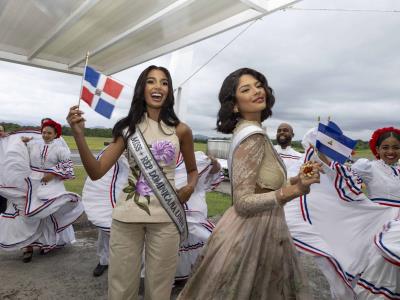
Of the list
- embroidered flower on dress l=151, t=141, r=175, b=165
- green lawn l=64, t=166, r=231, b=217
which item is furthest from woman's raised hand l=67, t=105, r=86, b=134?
green lawn l=64, t=166, r=231, b=217

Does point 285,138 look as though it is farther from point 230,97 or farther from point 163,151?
point 230,97

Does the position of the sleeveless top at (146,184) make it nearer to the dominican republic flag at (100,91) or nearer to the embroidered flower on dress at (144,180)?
the embroidered flower on dress at (144,180)

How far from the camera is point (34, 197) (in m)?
4.27

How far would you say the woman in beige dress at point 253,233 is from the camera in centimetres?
Result: 152

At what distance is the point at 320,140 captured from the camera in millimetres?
1980

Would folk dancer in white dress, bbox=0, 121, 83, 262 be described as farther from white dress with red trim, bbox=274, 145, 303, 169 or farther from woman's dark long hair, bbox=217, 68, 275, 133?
woman's dark long hair, bbox=217, 68, 275, 133

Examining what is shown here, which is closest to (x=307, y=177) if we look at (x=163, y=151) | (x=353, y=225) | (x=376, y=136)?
(x=163, y=151)

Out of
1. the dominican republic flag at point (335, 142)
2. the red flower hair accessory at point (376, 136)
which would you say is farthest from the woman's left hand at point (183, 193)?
the red flower hair accessory at point (376, 136)

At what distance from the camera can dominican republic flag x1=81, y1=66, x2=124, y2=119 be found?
7.05 ft

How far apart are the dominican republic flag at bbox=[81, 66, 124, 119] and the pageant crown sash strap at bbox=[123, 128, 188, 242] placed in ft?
0.93

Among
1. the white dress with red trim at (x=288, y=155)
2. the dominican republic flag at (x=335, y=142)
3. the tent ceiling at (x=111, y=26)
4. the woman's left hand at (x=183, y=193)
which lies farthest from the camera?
the tent ceiling at (x=111, y=26)

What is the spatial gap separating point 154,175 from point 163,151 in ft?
0.51

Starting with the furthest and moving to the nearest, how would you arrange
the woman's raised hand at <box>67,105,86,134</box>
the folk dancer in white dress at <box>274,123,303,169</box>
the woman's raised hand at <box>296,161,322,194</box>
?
1. the folk dancer in white dress at <box>274,123,303,169</box>
2. the woman's raised hand at <box>67,105,86,134</box>
3. the woman's raised hand at <box>296,161,322,194</box>

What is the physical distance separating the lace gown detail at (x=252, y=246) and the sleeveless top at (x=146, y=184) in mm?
452
